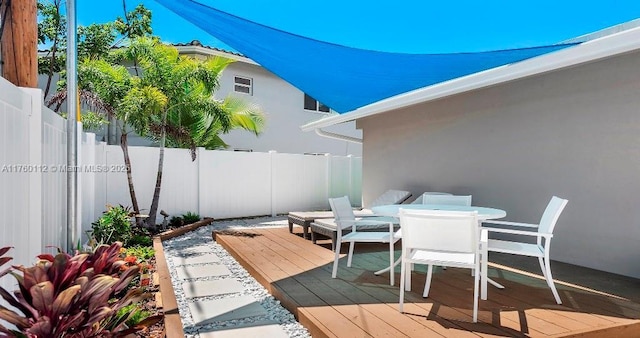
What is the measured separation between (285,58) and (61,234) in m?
3.36

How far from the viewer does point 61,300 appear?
1.92 m

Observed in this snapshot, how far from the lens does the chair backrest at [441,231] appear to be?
3758 millimetres

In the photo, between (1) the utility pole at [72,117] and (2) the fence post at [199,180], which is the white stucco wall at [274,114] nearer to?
(2) the fence post at [199,180]

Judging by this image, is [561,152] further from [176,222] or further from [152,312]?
[176,222]

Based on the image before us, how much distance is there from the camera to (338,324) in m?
3.61

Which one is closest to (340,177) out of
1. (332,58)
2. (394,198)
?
(394,198)

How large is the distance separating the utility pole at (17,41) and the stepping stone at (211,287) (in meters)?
2.99

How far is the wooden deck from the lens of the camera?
11.5ft

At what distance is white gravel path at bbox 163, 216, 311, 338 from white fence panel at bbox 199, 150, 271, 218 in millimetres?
1240

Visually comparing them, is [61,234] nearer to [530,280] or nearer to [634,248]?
[530,280]

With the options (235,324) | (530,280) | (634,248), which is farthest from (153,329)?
(634,248)

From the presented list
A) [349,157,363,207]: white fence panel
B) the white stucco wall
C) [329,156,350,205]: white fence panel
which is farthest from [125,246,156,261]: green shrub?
[349,157,363,207]: white fence panel

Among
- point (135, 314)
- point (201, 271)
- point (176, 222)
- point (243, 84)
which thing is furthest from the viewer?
point (243, 84)

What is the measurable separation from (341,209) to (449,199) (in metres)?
2.18
